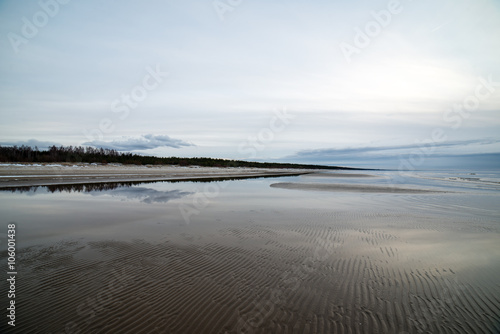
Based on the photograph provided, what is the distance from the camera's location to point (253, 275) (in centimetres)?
542

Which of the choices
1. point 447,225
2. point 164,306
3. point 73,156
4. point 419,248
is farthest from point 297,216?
point 73,156

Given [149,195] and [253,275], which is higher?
[149,195]

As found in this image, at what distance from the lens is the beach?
153 inches

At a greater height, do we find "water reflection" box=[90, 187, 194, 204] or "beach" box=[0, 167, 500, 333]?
"water reflection" box=[90, 187, 194, 204]

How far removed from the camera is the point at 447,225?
399 inches

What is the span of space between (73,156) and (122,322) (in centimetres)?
5773

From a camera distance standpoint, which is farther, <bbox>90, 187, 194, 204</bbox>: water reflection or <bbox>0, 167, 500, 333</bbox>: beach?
<bbox>90, 187, 194, 204</bbox>: water reflection

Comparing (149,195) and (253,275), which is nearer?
(253,275)

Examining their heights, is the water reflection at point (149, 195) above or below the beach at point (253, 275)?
above

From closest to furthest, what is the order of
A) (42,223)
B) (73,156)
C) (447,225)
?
(42,223), (447,225), (73,156)

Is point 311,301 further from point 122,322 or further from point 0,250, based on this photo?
point 0,250

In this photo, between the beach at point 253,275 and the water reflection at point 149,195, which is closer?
the beach at point 253,275

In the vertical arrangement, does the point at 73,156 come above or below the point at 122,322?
above

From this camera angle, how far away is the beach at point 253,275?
389 cm
